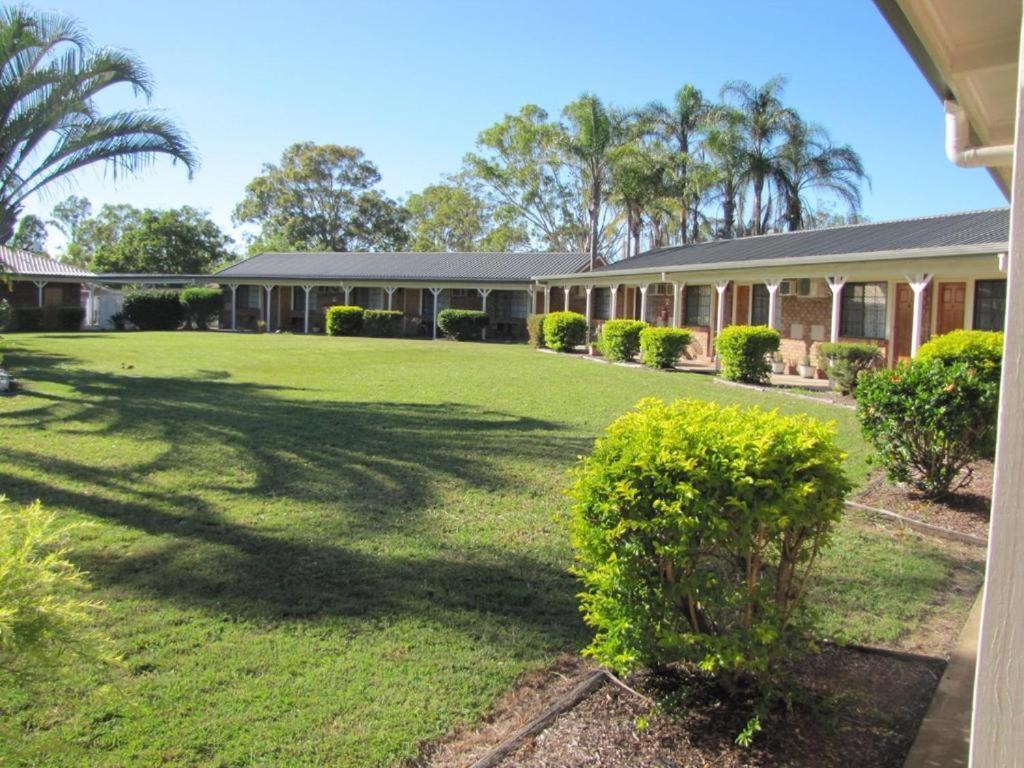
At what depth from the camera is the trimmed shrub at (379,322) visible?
35781mm

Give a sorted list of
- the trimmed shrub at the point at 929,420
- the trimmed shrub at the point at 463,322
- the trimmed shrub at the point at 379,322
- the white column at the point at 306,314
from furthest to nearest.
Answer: the white column at the point at 306,314 < the trimmed shrub at the point at 379,322 < the trimmed shrub at the point at 463,322 < the trimmed shrub at the point at 929,420

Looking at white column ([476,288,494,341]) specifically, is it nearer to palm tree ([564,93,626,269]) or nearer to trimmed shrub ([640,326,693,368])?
palm tree ([564,93,626,269])

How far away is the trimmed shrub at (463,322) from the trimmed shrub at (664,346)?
48.2ft

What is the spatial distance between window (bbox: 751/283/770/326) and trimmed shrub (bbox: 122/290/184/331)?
2764 centimetres

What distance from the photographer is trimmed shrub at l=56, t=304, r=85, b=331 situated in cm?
3588

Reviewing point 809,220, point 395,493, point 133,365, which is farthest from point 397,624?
point 809,220

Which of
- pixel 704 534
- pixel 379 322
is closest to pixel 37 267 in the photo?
pixel 379 322

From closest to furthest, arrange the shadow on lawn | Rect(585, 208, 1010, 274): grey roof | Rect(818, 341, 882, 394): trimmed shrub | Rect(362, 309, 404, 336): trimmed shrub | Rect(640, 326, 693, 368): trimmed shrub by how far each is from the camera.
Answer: the shadow on lawn
Rect(818, 341, 882, 394): trimmed shrub
Rect(585, 208, 1010, 274): grey roof
Rect(640, 326, 693, 368): trimmed shrub
Rect(362, 309, 404, 336): trimmed shrub

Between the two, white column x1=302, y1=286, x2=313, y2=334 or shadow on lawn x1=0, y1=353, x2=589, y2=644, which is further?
white column x1=302, y1=286, x2=313, y2=334

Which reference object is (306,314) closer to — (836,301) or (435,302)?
(435,302)

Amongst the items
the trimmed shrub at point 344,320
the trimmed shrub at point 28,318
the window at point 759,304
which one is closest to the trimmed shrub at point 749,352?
the window at point 759,304

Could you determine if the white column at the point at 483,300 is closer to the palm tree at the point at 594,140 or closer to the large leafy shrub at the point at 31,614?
the palm tree at the point at 594,140

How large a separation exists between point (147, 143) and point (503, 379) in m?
8.07

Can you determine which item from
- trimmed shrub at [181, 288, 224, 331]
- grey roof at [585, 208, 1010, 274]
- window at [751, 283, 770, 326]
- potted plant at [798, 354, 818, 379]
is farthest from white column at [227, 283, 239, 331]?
potted plant at [798, 354, 818, 379]
